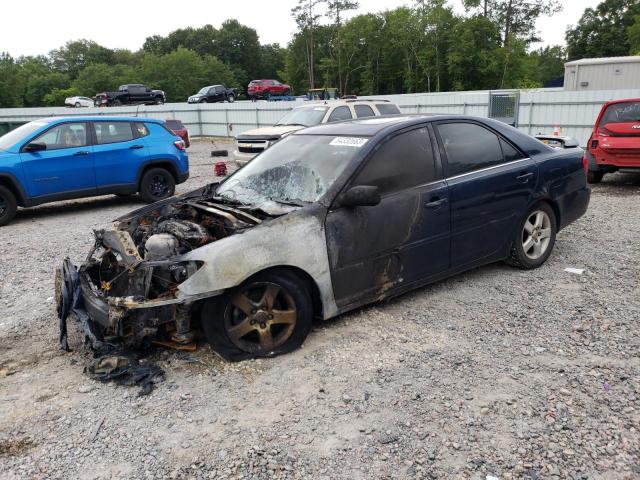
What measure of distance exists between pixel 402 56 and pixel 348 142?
54.9 meters

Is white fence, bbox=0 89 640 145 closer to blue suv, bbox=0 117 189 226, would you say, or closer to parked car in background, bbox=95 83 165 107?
→ blue suv, bbox=0 117 189 226

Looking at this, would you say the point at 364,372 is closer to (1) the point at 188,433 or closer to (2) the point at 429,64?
(1) the point at 188,433

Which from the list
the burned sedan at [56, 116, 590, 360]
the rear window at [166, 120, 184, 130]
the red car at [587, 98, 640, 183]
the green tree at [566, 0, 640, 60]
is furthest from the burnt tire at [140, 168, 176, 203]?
the green tree at [566, 0, 640, 60]

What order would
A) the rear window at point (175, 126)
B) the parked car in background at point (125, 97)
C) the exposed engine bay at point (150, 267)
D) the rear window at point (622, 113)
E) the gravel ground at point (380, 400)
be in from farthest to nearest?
the parked car in background at point (125, 97) → the rear window at point (175, 126) → the rear window at point (622, 113) → the exposed engine bay at point (150, 267) → the gravel ground at point (380, 400)

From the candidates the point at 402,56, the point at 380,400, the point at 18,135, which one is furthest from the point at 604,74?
the point at 402,56

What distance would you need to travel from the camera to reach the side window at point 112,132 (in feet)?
31.8

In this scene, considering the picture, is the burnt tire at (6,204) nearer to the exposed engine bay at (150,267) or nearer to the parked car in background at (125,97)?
the exposed engine bay at (150,267)

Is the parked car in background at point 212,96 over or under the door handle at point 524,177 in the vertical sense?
over

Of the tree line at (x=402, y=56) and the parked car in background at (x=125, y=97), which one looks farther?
the tree line at (x=402, y=56)

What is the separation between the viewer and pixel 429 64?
52562 millimetres

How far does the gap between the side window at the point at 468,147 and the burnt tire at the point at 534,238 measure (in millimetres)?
723

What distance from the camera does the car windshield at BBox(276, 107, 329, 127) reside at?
1220 centimetres

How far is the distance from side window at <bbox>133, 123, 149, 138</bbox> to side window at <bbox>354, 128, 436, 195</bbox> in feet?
23.5

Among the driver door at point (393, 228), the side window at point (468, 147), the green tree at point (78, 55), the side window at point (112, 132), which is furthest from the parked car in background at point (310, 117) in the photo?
the green tree at point (78, 55)
